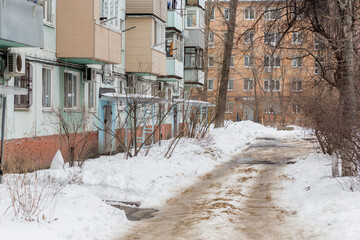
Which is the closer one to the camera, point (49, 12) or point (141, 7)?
point (49, 12)

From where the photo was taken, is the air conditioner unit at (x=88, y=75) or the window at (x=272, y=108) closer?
the air conditioner unit at (x=88, y=75)

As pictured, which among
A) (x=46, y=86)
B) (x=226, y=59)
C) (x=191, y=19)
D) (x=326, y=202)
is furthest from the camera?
(x=191, y=19)

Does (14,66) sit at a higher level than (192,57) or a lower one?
lower

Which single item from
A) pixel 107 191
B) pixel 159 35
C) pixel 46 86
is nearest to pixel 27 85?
pixel 46 86

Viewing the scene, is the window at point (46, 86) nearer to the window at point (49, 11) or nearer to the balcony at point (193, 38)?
the window at point (49, 11)

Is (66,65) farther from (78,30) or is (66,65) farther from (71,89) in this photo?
(78,30)

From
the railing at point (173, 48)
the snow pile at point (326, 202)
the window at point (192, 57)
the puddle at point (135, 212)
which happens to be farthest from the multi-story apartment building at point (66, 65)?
the window at point (192, 57)

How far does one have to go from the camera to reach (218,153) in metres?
21.8

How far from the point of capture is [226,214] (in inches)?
380

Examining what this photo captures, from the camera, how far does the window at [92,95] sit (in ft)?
70.3

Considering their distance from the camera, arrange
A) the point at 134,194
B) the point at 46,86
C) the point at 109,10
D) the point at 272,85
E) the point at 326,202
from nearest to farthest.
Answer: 1. the point at 326,202
2. the point at 134,194
3. the point at 46,86
4. the point at 109,10
5. the point at 272,85

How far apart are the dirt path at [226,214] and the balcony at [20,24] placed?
6.03m

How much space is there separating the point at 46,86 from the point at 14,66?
2.98m

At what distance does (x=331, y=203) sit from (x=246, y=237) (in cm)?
253
